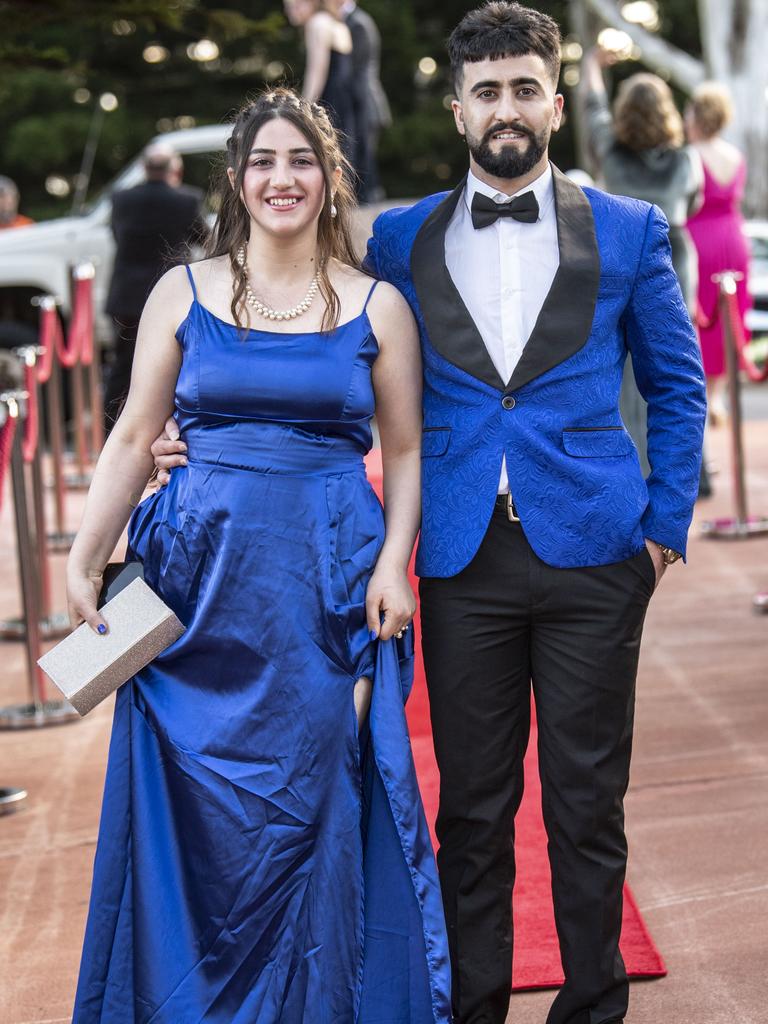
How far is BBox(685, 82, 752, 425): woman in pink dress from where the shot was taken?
8844mm

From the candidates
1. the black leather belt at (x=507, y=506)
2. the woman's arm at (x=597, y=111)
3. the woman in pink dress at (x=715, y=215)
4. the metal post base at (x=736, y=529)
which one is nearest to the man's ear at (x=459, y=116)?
the black leather belt at (x=507, y=506)

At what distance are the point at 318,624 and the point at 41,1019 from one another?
1.24 metres

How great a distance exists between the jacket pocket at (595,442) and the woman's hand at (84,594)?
1.01m

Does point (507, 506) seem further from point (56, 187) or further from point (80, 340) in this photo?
point (56, 187)

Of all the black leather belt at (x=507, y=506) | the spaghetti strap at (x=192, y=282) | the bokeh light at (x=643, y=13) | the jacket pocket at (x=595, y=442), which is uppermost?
the bokeh light at (x=643, y=13)

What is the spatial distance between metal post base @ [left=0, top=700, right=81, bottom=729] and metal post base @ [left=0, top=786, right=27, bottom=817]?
0.74 meters

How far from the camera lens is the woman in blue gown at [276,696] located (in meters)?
3.07

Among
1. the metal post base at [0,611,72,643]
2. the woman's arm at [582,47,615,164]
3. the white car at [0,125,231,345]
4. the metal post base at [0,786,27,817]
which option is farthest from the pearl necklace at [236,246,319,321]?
the white car at [0,125,231,345]

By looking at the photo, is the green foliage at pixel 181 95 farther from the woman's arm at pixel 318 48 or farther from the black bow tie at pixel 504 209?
the black bow tie at pixel 504 209

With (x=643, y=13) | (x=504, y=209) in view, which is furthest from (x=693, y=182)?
(x=643, y=13)

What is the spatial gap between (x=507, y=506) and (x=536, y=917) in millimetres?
1330

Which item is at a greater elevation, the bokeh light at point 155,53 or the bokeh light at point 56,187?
the bokeh light at point 155,53

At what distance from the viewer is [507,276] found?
10.1ft

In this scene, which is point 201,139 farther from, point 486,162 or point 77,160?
point 77,160
